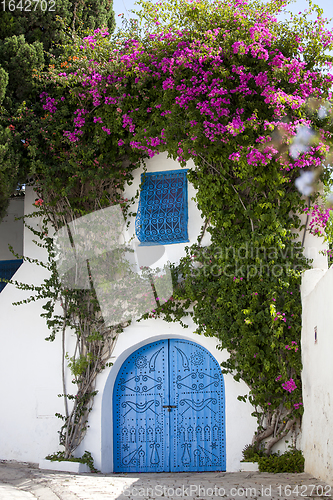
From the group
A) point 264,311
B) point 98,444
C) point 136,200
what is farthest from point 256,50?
point 98,444

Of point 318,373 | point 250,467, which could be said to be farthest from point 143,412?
point 318,373

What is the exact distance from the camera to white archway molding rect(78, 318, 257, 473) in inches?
246

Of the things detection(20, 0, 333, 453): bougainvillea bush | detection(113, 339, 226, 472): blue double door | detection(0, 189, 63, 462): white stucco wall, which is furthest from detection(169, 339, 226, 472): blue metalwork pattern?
detection(0, 189, 63, 462): white stucco wall

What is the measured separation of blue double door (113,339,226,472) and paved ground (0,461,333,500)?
1.81ft

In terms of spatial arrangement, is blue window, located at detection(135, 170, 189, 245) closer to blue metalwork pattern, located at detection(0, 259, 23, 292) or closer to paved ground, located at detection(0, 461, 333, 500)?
blue metalwork pattern, located at detection(0, 259, 23, 292)

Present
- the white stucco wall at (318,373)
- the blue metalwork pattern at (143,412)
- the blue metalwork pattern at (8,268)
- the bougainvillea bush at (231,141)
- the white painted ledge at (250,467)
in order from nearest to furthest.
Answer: the white stucco wall at (318,373) → the white painted ledge at (250,467) → the bougainvillea bush at (231,141) → the blue metalwork pattern at (143,412) → the blue metalwork pattern at (8,268)

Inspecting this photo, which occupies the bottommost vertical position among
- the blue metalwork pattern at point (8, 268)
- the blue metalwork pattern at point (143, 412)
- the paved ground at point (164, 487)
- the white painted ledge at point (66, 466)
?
the white painted ledge at point (66, 466)

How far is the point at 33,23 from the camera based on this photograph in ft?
24.3

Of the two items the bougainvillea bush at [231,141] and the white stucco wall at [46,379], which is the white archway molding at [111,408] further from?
the bougainvillea bush at [231,141]

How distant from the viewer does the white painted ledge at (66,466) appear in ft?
21.0

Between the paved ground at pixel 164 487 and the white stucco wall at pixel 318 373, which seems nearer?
the paved ground at pixel 164 487

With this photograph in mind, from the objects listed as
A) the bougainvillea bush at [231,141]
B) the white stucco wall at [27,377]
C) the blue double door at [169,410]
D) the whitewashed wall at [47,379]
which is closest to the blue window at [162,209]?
the whitewashed wall at [47,379]

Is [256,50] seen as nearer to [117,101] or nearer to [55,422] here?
[117,101]

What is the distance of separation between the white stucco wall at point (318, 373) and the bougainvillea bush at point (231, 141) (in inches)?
7.6
